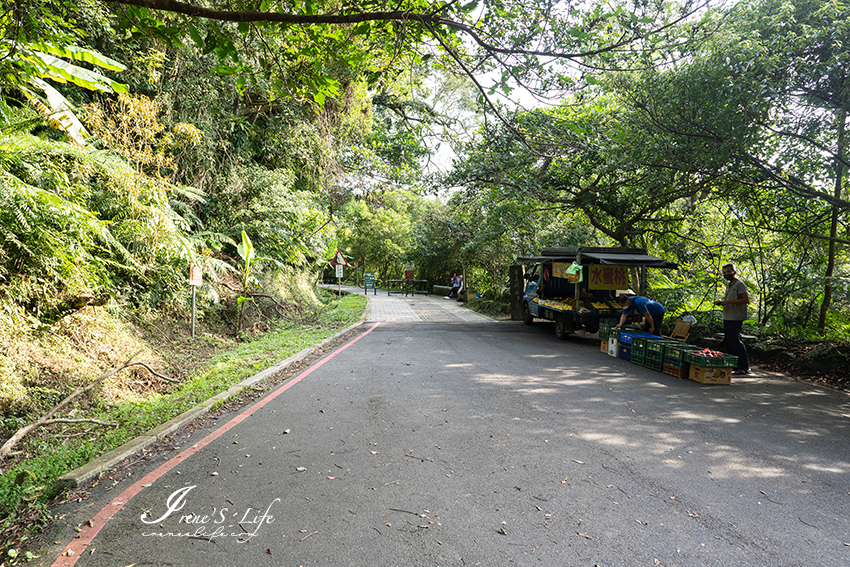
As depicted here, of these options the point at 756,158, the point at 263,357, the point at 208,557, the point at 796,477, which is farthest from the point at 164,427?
the point at 756,158

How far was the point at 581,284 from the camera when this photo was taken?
12891 mm

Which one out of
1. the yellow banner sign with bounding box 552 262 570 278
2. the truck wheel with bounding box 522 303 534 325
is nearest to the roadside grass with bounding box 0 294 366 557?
the yellow banner sign with bounding box 552 262 570 278

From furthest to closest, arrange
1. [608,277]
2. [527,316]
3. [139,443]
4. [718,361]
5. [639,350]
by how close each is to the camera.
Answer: [527,316] → [608,277] → [639,350] → [718,361] → [139,443]

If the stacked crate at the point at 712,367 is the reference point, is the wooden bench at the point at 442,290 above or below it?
above

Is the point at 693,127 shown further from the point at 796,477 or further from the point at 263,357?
the point at 263,357

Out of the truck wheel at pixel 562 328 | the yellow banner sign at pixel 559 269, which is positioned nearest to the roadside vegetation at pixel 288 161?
the yellow banner sign at pixel 559 269

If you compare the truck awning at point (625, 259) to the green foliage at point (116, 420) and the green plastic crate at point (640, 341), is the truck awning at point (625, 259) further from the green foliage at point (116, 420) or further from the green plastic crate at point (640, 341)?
the green foliage at point (116, 420)

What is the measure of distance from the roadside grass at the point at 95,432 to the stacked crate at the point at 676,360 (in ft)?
22.7

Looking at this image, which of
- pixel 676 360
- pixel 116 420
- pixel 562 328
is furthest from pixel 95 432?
pixel 562 328

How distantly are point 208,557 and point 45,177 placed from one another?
6.07 meters

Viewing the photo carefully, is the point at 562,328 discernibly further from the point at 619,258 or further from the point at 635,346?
the point at 635,346
